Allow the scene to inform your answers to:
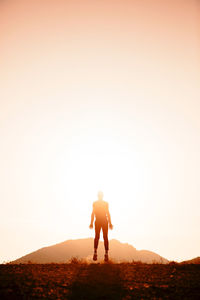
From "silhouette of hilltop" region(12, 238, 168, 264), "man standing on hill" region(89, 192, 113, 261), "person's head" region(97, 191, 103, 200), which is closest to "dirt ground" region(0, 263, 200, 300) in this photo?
"man standing on hill" region(89, 192, 113, 261)

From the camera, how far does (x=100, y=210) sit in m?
11.6

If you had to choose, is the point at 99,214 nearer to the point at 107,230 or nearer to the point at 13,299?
the point at 107,230

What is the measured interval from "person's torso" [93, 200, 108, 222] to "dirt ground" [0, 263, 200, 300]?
2928 mm

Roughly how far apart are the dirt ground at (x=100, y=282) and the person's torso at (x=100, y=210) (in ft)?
9.61

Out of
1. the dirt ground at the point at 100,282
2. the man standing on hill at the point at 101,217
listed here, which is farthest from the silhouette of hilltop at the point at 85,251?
the dirt ground at the point at 100,282

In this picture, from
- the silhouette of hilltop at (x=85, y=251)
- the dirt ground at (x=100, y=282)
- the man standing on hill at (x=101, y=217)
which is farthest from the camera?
the silhouette of hilltop at (x=85, y=251)

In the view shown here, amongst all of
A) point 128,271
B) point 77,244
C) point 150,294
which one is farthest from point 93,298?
point 77,244

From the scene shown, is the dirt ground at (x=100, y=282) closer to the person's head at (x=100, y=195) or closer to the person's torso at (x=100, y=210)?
the person's torso at (x=100, y=210)

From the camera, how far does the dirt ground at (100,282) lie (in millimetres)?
5637

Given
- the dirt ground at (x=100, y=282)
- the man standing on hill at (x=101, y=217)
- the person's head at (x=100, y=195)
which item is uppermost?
the person's head at (x=100, y=195)

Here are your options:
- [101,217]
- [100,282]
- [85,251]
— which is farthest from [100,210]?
[85,251]

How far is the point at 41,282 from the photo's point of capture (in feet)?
21.3

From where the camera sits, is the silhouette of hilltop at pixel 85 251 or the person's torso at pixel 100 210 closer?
the person's torso at pixel 100 210

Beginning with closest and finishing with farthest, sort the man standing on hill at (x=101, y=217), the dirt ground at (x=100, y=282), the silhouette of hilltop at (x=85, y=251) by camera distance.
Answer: the dirt ground at (x=100, y=282)
the man standing on hill at (x=101, y=217)
the silhouette of hilltop at (x=85, y=251)
